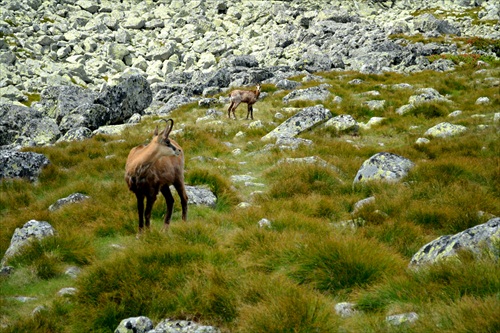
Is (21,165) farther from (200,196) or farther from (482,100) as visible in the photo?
(482,100)

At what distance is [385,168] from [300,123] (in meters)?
7.65

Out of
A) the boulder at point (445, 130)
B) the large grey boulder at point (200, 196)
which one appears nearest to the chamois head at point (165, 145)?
the large grey boulder at point (200, 196)

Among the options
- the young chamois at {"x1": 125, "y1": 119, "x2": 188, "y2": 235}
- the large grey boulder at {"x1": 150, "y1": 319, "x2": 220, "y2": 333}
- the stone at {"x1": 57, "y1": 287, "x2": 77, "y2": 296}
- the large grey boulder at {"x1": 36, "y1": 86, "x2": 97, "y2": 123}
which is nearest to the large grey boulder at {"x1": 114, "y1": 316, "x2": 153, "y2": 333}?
the large grey boulder at {"x1": 150, "y1": 319, "x2": 220, "y2": 333}

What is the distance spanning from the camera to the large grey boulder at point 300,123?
682 inches

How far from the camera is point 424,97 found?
20.5 meters

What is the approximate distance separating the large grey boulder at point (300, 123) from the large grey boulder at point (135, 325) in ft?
42.1

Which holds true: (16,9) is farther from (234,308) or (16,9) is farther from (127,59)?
(234,308)

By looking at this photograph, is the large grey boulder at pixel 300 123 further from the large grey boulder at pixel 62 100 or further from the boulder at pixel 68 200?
the large grey boulder at pixel 62 100

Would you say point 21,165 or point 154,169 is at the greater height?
point 154,169

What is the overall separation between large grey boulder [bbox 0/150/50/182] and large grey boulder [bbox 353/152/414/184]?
1047cm

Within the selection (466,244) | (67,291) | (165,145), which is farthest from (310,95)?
(67,291)

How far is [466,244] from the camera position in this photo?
17.1 ft

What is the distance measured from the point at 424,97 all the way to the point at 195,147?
1257 cm

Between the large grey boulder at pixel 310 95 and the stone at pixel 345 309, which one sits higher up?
the stone at pixel 345 309
